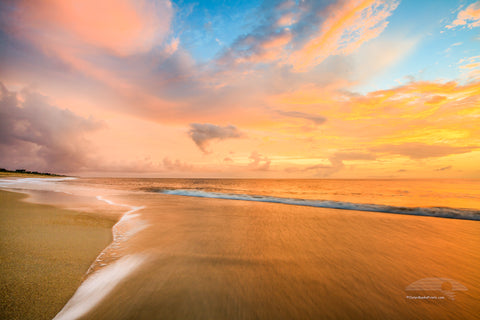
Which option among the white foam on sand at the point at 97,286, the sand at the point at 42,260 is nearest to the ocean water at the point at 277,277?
the white foam on sand at the point at 97,286

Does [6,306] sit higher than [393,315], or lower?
higher

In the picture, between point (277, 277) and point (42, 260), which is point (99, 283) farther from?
point (277, 277)

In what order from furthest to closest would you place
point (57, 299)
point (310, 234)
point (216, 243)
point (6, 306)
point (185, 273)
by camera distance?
point (310, 234), point (216, 243), point (185, 273), point (57, 299), point (6, 306)

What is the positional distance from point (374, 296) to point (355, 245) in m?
2.55

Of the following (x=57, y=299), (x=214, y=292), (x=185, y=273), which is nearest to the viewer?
(x=57, y=299)

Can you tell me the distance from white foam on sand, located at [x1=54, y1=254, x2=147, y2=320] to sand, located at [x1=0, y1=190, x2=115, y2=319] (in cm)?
11

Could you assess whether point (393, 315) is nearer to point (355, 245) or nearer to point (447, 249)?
point (355, 245)

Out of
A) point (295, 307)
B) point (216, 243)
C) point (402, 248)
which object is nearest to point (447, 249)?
point (402, 248)

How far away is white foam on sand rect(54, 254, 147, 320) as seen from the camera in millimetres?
2324

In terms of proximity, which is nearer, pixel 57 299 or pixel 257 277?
pixel 57 299

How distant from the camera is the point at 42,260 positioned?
11.1 ft

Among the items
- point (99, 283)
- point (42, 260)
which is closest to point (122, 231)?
point (42, 260)

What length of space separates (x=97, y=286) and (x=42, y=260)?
1482 mm

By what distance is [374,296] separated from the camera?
9.62ft
